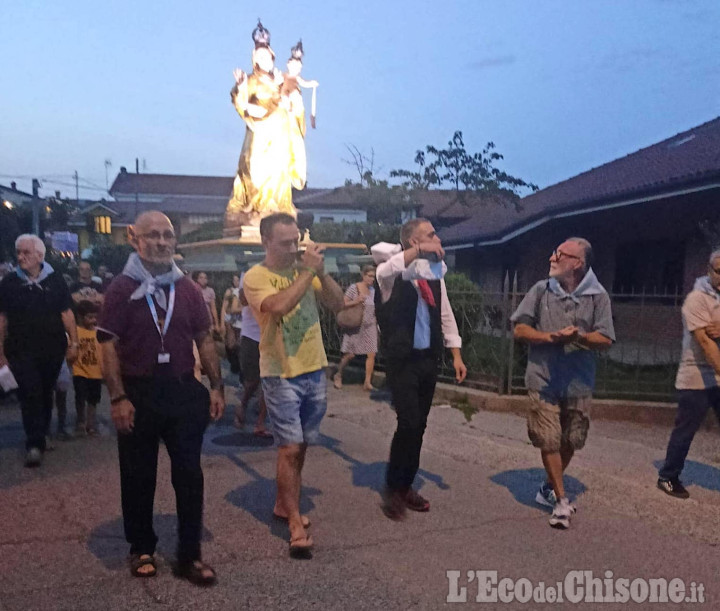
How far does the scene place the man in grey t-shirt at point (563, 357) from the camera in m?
4.32

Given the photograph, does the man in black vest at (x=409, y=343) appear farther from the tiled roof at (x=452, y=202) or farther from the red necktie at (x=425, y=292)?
the tiled roof at (x=452, y=202)

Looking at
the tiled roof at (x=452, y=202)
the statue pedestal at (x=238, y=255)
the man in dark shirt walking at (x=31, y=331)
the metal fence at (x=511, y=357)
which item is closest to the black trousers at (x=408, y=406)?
the man in dark shirt walking at (x=31, y=331)

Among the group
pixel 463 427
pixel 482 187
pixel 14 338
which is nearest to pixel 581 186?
pixel 482 187

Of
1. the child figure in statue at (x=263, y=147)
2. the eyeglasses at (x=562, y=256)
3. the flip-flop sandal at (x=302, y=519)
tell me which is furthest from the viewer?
the child figure in statue at (x=263, y=147)

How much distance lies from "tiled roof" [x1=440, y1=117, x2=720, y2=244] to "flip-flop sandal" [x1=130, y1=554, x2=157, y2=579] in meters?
9.06

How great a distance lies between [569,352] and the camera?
4.32 m

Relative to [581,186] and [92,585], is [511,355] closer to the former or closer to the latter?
[92,585]

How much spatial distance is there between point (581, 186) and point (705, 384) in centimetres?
1252

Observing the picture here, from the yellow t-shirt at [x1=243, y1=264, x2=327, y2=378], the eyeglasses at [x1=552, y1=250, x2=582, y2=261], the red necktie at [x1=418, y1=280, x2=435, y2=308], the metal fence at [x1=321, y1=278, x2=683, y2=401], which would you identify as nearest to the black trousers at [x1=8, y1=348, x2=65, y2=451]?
the yellow t-shirt at [x1=243, y1=264, x2=327, y2=378]

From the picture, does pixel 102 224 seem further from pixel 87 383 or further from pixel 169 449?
pixel 169 449

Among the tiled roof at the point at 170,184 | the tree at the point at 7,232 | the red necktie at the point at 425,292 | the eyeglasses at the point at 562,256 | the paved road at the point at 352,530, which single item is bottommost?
the paved road at the point at 352,530

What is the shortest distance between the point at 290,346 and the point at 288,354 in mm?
48

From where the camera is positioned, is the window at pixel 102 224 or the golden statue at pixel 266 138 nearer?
the golden statue at pixel 266 138

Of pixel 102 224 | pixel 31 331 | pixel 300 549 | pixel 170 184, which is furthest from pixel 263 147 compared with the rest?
pixel 170 184
